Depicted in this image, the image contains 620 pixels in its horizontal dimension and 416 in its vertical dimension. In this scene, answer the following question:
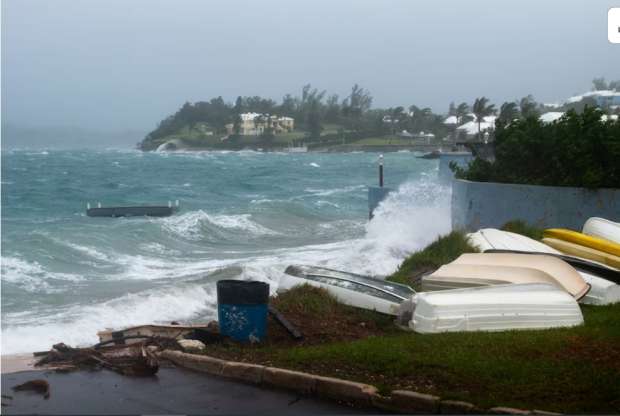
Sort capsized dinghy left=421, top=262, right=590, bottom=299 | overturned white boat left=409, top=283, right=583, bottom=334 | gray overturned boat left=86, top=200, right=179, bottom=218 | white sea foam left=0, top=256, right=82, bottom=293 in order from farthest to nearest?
gray overturned boat left=86, top=200, right=179, bottom=218, white sea foam left=0, top=256, right=82, bottom=293, capsized dinghy left=421, top=262, right=590, bottom=299, overturned white boat left=409, top=283, right=583, bottom=334

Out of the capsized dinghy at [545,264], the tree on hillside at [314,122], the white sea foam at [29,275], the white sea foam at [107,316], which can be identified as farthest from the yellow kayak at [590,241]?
the tree on hillside at [314,122]

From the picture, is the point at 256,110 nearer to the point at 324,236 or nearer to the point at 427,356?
the point at 324,236

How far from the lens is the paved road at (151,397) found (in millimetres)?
7098

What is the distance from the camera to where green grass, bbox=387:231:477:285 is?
14.4m

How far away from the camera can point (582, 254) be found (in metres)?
13.5

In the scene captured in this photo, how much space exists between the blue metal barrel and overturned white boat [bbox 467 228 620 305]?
4366mm

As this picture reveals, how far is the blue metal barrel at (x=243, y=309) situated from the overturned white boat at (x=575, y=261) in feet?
14.3

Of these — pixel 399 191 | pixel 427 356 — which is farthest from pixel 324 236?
pixel 427 356

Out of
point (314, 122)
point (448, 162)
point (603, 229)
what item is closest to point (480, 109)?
point (448, 162)

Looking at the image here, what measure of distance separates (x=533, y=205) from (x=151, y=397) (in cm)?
1241

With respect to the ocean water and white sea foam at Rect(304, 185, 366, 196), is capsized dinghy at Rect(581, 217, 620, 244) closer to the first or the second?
the ocean water

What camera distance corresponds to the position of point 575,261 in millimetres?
12492

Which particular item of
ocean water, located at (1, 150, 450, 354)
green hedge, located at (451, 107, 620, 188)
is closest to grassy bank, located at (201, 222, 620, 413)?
ocean water, located at (1, 150, 450, 354)

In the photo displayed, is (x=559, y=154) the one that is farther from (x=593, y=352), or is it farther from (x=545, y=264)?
(x=593, y=352)
